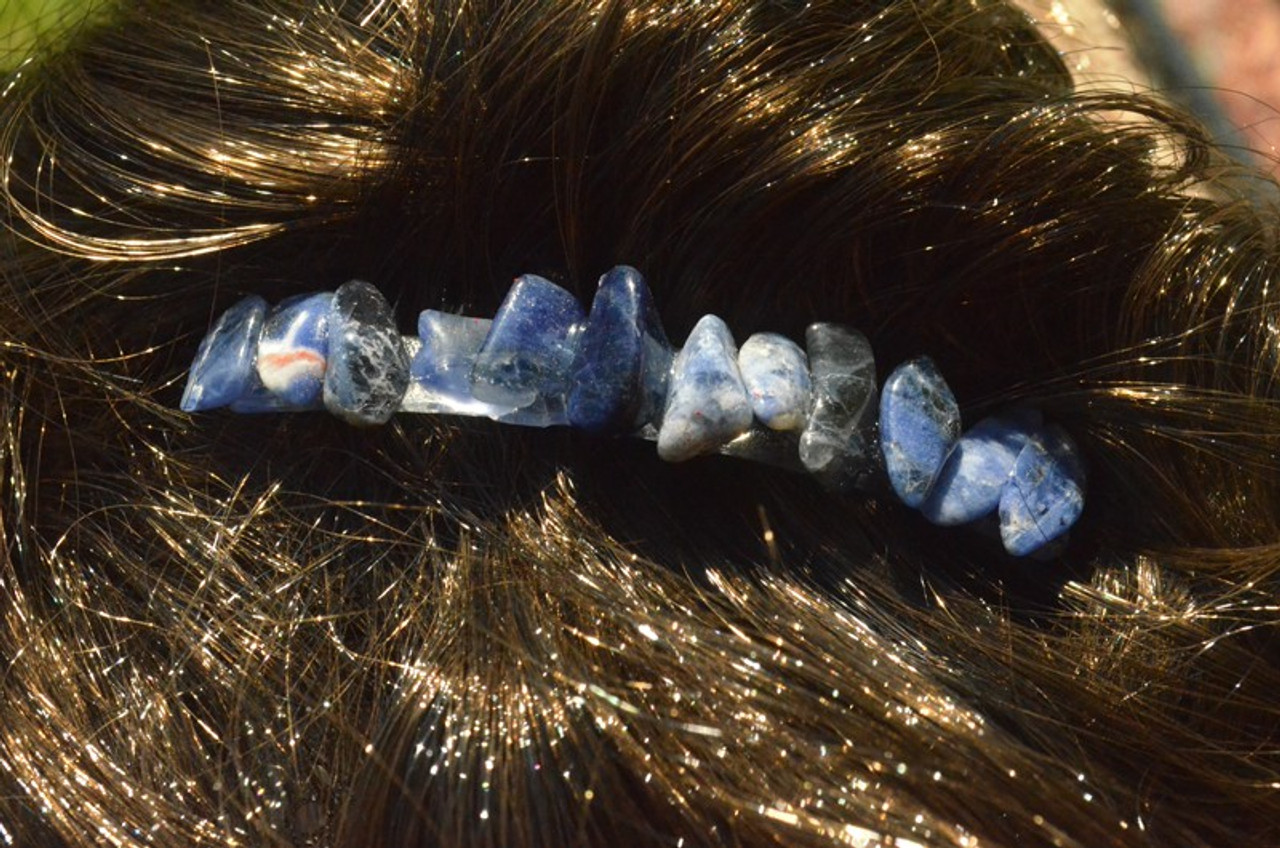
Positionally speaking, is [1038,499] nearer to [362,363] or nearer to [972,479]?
[972,479]

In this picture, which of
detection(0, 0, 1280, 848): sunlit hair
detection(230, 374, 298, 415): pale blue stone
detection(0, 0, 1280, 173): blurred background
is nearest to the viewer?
detection(0, 0, 1280, 848): sunlit hair

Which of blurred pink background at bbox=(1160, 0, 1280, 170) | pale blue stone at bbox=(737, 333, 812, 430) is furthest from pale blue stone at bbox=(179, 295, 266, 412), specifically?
blurred pink background at bbox=(1160, 0, 1280, 170)

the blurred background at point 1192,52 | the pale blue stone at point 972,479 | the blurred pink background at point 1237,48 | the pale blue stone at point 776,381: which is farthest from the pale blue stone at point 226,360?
the blurred pink background at point 1237,48

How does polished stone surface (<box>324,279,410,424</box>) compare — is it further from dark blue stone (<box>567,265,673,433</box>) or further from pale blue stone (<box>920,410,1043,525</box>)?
pale blue stone (<box>920,410,1043,525</box>)

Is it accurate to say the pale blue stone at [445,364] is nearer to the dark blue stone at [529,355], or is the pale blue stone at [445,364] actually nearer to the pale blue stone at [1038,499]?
the dark blue stone at [529,355]

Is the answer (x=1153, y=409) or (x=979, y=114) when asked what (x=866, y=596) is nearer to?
(x=1153, y=409)

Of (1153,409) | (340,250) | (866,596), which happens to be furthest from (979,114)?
(340,250)
